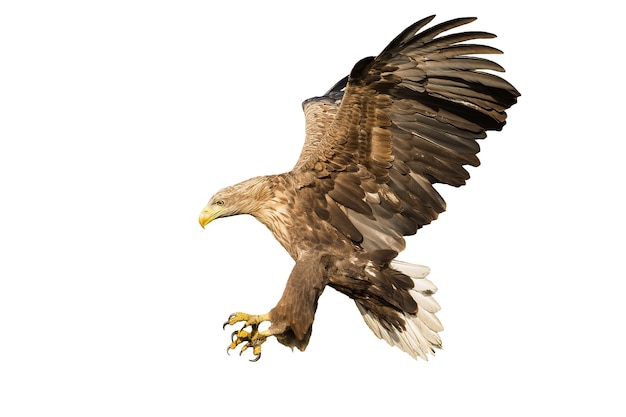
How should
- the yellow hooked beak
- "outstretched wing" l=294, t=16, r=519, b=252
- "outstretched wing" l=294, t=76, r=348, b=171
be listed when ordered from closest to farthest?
"outstretched wing" l=294, t=16, r=519, b=252 < the yellow hooked beak < "outstretched wing" l=294, t=76, r=348, b=171

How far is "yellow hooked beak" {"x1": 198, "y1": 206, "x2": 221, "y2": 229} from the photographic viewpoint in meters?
8.17

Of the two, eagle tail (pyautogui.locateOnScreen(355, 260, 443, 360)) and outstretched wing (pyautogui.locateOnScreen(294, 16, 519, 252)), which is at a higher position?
outstretched wing (pyautogui.locateOnScreen(294, 16, 519, 252))

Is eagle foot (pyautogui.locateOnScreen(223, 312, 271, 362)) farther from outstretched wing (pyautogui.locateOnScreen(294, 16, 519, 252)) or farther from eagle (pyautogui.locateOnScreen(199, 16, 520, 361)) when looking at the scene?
outstretched wing (pyautogui.locateOnScreen(294, 16, 519, 252))

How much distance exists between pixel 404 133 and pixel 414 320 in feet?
5.10

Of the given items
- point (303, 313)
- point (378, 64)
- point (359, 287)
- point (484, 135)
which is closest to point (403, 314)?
point (359, 287)

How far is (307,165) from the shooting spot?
814 centimetres

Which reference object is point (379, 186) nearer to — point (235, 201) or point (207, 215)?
point (235, 201)

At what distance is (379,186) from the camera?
8070 mm

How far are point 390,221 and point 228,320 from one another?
1.51m

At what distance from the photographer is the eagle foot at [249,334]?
7.72m

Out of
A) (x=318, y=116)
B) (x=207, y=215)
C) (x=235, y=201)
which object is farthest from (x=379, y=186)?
(x=318, y=116)

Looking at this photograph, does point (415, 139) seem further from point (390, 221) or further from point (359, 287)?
point (359, 287)

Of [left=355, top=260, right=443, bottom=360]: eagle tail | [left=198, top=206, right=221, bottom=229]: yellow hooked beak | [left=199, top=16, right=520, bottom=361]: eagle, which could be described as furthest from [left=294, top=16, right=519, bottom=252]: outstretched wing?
[left=198, top=206, right=221, bottom=229]: yellow hooked beak

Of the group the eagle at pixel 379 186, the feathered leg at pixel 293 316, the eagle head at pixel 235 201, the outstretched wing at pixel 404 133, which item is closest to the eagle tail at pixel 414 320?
the eagle at pixel 379 186
